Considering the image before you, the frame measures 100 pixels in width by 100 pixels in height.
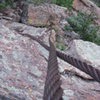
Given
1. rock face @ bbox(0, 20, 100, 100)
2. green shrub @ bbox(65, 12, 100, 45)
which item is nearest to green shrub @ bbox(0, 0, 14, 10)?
green shrub @ bbox(65, 12, 100, 45)

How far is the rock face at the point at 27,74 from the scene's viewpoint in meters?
2.52

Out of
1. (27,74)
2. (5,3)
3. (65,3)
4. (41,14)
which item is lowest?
(65,3)

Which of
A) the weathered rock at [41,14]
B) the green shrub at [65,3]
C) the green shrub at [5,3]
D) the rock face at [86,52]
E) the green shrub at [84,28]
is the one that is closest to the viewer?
the rock face at [86,52]

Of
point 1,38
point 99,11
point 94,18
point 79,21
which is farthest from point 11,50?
point 99,11

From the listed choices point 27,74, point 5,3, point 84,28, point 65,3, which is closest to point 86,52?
point 27,74

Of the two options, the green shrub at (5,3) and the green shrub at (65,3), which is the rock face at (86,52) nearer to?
the green shrub at (5,3)

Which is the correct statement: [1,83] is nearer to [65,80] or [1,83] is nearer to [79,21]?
[65,80]

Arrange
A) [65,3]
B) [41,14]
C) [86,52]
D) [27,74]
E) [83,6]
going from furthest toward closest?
[83,6], [65,3], [41,14], [86,52], [27,74]

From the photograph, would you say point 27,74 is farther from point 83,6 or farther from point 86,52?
point 83,6

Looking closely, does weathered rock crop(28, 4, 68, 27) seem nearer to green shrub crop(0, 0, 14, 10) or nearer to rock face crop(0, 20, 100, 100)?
green shrub crop(0, 0, 14, 10)

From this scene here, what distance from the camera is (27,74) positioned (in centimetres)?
290

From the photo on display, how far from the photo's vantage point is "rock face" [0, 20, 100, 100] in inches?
99.3

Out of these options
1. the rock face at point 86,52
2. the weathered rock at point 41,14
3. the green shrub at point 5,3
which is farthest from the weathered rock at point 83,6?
the rock face at point 86,52

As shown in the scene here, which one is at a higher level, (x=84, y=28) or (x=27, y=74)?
(x=27, y=74)
